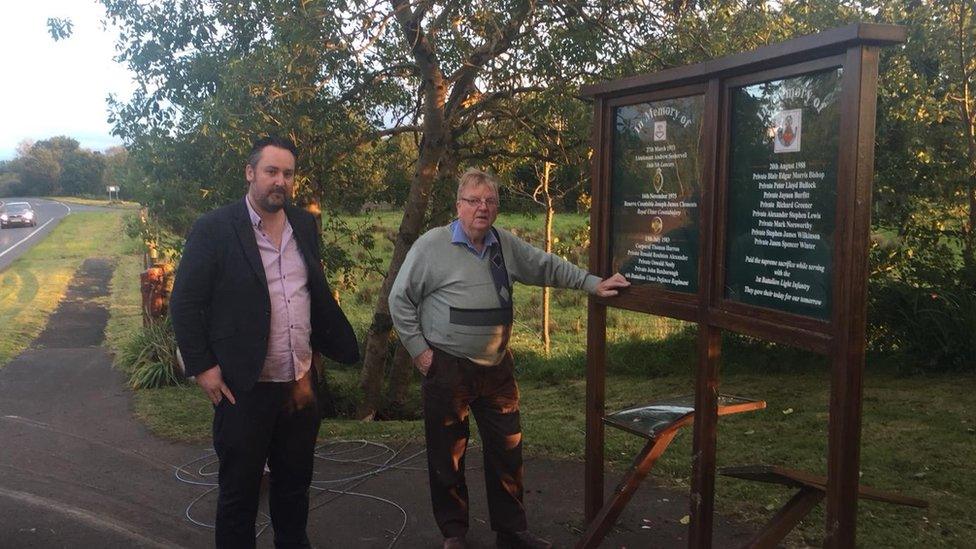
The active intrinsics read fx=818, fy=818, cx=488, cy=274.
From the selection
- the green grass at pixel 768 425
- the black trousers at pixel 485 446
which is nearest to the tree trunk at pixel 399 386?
the green grass at pixel 768 425

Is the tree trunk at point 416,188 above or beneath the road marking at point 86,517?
above

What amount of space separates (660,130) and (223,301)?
7.20 ft

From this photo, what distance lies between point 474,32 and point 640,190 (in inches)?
224

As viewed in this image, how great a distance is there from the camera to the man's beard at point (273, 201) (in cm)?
374

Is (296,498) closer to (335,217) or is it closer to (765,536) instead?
(765,536)

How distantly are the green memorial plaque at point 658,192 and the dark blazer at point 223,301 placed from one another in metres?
1.81

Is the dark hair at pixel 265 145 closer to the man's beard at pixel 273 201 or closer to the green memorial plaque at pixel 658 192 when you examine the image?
the man's beard at pixel 273 201

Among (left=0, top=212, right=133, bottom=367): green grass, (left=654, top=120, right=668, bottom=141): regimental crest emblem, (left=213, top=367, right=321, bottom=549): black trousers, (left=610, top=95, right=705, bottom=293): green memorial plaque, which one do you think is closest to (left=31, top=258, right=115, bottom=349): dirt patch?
(left=0, top=212, right=133, bottom=367): green grass

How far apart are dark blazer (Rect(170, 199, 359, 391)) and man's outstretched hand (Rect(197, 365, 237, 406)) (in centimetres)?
3

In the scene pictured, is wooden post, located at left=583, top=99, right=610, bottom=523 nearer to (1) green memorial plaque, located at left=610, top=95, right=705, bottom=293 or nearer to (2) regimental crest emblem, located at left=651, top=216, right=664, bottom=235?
(1) green memorial plaque, located at left=610, top=95, right=705, bottom=293

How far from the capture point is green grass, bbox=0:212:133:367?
13828 mm

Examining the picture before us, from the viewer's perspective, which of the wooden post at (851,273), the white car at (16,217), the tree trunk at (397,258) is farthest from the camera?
the white car at (16,217)

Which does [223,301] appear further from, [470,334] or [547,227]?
[547,227]

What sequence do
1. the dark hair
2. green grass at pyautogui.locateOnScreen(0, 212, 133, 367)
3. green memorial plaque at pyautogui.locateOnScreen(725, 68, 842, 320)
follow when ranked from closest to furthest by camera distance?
green memorial plaque at pyautogui.locateOnScreen(725, 68, 842, 320) < the dark hair < green grass at pyautogui.locateOnScreen(0, 212, 133, 367)
